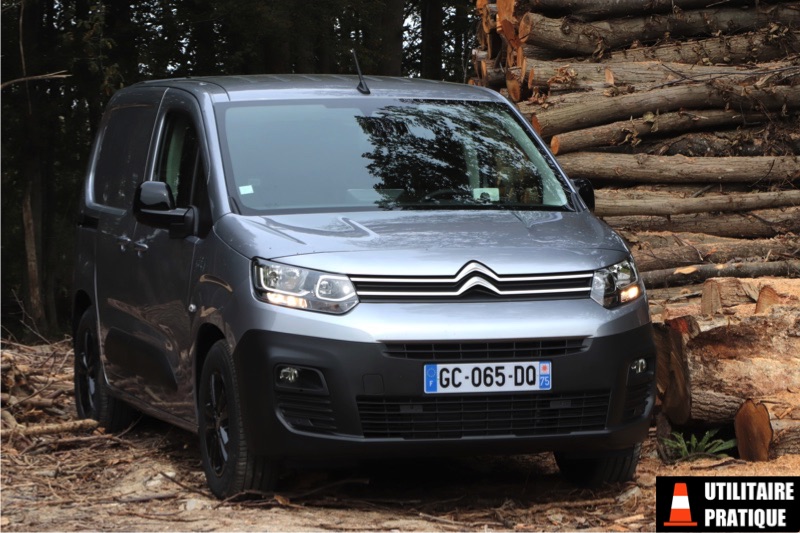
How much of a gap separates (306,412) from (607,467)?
1.63 m

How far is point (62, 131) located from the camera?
1110 inches

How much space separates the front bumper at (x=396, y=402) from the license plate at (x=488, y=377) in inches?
1.2

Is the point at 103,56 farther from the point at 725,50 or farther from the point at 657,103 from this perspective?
the point at 657,103

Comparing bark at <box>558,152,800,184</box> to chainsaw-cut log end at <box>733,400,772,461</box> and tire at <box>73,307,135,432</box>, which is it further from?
chainsaw-cut log end at <box>733,400,772,461</box>

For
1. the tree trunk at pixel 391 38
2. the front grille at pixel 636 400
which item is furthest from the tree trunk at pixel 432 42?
the front grille at pixel 636 400

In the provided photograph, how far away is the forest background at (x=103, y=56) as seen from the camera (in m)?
22.9

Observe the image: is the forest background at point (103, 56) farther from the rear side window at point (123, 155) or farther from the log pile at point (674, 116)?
the rear side window at point (123, 155)

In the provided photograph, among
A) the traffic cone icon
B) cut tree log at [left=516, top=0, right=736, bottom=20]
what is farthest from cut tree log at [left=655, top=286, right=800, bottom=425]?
cut tree log at [left=516, top=0, right=736, bottom=20]

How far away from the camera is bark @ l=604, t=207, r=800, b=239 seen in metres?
12.2

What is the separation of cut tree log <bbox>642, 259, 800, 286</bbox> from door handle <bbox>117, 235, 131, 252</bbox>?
4771 mm

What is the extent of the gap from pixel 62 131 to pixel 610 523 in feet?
76.7

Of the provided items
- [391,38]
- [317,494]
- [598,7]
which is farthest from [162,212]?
[391,38]

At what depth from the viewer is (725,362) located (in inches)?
305

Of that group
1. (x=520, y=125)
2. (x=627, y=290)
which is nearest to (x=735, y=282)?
(x=520, y=125)
